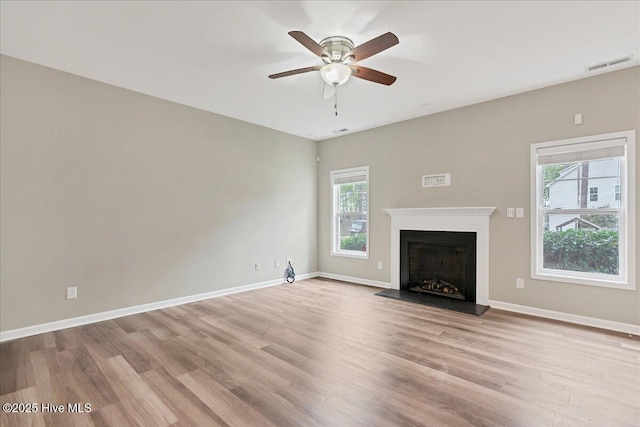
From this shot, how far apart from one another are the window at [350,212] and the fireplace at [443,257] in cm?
69

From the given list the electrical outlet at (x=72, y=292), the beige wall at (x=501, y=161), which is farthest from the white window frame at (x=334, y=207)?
the electrical outlet at (x=72, y=292)

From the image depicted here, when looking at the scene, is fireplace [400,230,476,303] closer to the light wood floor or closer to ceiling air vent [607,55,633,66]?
the light wood floor

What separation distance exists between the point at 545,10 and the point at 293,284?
4.83 meters

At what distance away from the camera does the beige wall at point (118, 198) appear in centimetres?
309

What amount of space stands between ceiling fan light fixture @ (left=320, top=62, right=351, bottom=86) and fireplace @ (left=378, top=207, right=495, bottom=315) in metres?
2.68

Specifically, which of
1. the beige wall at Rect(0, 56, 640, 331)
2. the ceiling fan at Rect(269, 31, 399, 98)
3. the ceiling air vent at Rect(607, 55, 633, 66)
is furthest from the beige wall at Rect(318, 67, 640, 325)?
the ceiling fan at Rect(269, 31, 399, 98)

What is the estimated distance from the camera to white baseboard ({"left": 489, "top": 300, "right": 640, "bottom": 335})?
125 inches

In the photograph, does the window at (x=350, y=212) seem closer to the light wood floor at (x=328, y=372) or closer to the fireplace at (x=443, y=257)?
the fireplace at (x=443, y=257)

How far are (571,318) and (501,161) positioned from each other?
2.06 metres

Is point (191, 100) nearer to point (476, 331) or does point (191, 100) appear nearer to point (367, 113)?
point (367, 113)

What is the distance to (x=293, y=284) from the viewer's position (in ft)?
18.1

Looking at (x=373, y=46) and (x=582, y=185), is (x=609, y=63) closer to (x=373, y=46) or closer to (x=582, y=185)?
(x=582, y=185)

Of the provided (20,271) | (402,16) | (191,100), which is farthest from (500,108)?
(20,271)

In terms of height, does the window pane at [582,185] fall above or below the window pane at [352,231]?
above
